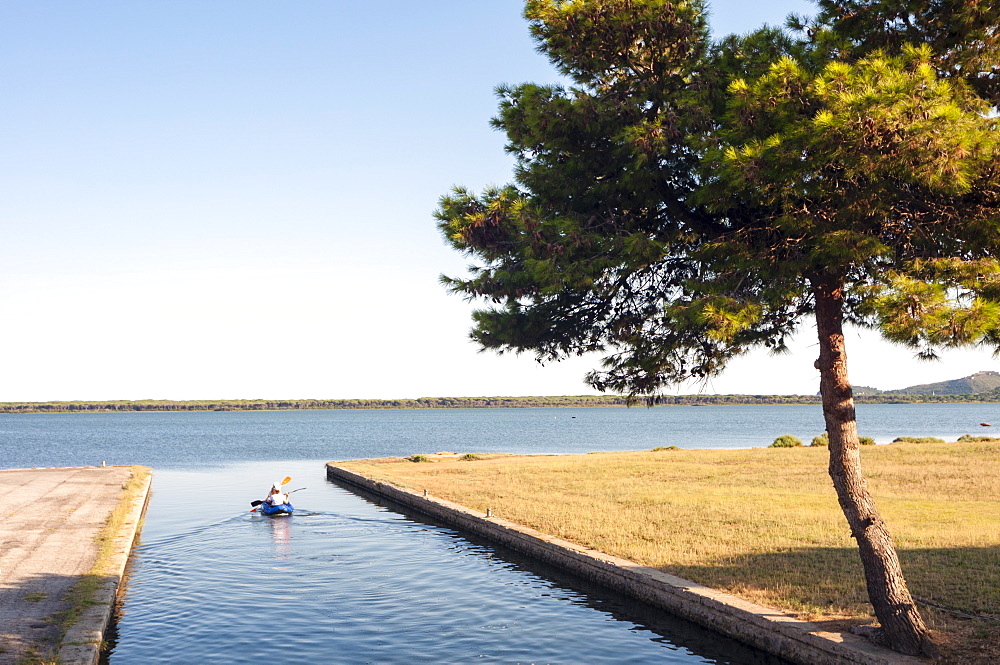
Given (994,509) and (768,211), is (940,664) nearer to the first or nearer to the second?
(768,211)

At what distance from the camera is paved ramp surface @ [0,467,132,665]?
12188mm

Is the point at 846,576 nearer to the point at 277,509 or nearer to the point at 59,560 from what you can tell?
the point at 59,560

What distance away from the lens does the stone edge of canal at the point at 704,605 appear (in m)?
11.2

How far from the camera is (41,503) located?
28125mm

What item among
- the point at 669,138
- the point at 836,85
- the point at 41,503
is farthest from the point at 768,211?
the point at 41,503

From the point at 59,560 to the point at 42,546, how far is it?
6.91 ft

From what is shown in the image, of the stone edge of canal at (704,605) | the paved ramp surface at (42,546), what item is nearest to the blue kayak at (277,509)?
the paved ramp surface at (42,546)

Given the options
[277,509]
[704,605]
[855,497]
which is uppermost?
[855,497]

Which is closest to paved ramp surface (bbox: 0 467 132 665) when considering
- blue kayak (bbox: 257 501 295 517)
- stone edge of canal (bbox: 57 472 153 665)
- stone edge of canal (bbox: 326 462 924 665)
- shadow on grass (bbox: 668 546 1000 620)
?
stone edge of canal (bbox: 57 472 153 665)

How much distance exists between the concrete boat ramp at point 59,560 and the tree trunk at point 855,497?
10.4 metres

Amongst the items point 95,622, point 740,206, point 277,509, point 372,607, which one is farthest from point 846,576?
point 277,509

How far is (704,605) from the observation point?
13805 millimetres

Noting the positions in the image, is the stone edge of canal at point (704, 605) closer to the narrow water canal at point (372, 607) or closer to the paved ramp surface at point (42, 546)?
the narrow water canal at point (372, 607)

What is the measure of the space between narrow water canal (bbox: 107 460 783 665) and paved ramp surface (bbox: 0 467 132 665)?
1264 mm
